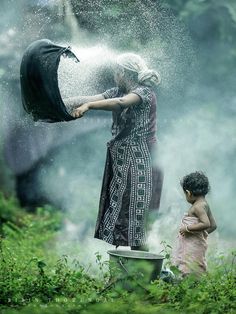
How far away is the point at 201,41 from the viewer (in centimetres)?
977

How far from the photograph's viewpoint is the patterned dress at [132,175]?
6859mm

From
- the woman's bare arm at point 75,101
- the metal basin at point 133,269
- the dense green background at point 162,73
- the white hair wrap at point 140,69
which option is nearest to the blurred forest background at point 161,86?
the dense green background at point 162,73

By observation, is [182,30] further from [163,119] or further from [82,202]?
[82,202]

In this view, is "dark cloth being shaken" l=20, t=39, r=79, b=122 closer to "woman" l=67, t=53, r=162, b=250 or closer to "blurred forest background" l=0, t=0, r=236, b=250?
"woman" l=67, t=53, r=162, b=250

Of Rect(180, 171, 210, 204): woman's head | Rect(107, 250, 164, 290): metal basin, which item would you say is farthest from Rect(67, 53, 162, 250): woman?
Rect(107, 250, 164, 290): metal basin

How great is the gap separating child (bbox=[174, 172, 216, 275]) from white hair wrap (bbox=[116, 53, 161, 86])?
886 millimetres

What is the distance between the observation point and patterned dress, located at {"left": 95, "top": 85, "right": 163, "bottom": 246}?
686 cm

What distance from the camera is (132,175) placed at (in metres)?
6.86

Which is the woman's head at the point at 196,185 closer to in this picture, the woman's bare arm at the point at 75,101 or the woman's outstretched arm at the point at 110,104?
the woman's outstretched arm at the point at 110,104

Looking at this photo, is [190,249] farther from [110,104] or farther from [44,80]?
[44,80]

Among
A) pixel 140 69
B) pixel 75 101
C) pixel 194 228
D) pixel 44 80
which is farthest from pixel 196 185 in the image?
pixel 44 80

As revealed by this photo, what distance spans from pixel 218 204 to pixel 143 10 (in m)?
2.50

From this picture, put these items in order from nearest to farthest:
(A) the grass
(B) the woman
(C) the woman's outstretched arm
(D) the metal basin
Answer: (A) the grass, (D) the metal basin, (C) the woman's outstretched arm, (B) the woman

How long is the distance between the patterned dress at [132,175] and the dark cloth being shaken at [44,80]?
590 mm
